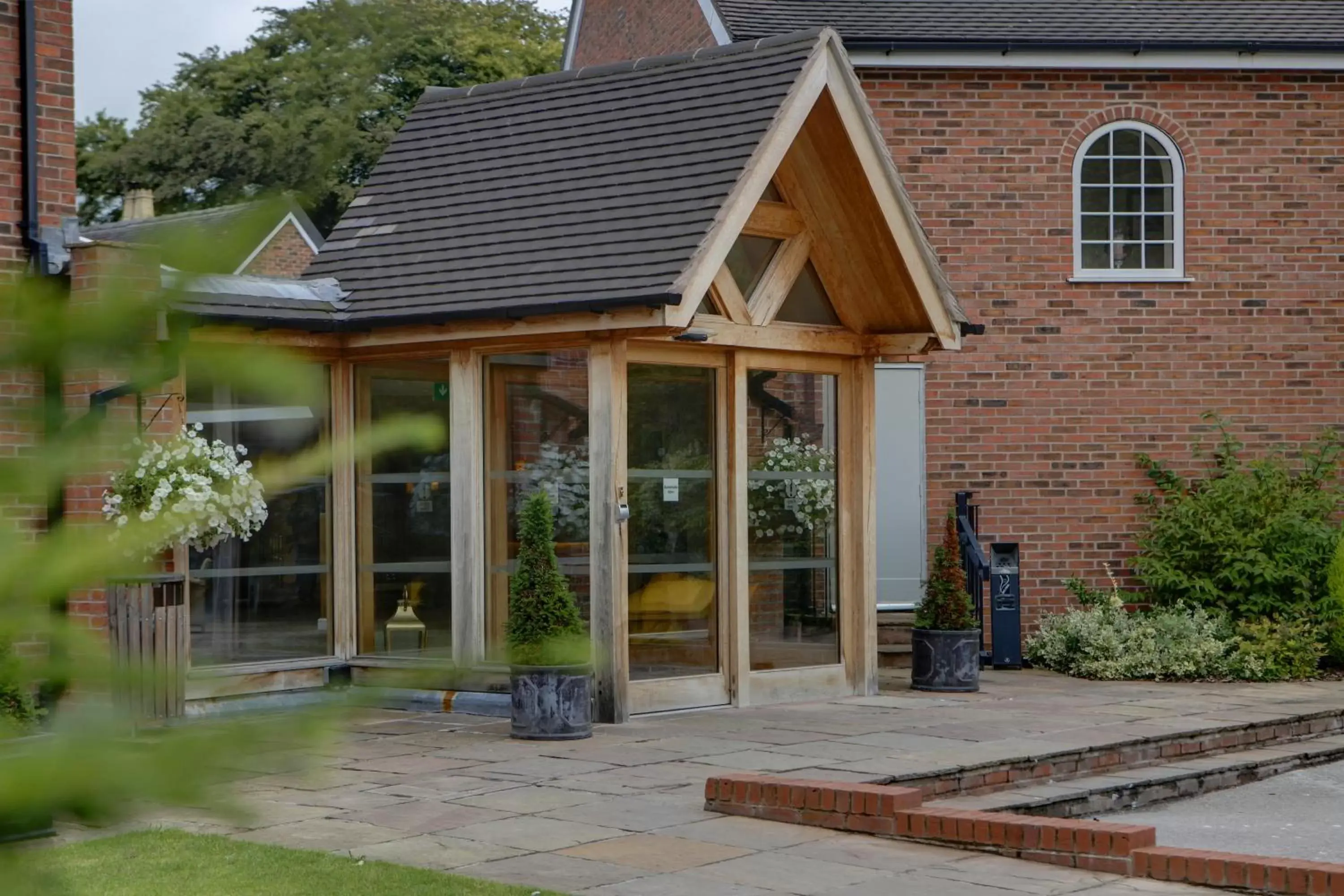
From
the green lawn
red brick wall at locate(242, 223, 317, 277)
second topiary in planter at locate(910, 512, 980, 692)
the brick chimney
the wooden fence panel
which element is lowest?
the green lawn

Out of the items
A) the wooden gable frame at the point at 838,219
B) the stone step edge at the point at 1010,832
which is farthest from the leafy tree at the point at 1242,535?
the stone step edge at the point at 1010,832

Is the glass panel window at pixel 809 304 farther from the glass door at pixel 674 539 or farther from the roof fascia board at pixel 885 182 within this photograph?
the glass door at pixel 674 539

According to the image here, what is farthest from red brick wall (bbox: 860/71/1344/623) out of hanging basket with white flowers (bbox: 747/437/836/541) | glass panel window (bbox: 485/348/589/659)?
glass panel window (bbox: 485/348/589/659)

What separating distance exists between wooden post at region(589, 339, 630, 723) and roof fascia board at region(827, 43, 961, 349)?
228 cm

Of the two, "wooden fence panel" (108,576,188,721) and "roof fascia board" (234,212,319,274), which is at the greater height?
"roof fascia board" (234,212,319,274)

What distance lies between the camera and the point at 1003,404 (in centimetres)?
1588

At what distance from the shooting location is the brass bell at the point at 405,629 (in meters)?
12.2

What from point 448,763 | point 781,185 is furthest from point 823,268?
point 448,763

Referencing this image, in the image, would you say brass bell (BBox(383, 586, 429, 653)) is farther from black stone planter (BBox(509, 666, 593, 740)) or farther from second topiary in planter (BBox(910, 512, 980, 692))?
second topiary in planter (BBox(910, 512, 980, 692))

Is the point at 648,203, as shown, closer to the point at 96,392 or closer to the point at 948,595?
the point at 948,595

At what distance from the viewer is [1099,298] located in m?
16.0

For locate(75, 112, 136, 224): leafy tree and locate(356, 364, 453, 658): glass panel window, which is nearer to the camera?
locate(75, 112, 136, 224): leafy tree

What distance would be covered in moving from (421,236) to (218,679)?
37.9 ft

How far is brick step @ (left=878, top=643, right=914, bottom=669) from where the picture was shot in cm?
1547
